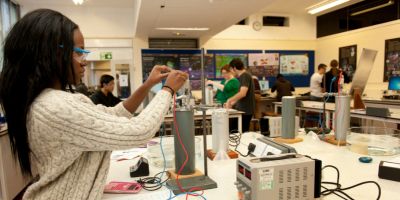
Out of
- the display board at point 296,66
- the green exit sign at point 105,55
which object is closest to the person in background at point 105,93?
→ the green exit sign at point 105,55

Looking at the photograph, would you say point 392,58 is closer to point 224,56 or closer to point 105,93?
point 224,56

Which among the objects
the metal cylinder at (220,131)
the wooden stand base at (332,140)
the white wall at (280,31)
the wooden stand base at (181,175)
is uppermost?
the white wall at (280,31)

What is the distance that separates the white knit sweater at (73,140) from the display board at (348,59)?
618 centimetres

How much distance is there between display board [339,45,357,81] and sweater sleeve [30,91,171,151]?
20.2ft

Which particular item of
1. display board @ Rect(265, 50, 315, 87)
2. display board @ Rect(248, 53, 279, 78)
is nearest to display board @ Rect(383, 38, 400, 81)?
display board @ Rect(265, 50, 315, 87)

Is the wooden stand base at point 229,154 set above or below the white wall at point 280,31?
below

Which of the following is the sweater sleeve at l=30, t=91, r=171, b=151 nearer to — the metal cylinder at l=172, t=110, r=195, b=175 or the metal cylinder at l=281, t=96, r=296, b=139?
the metal cylinder at l=172, t=110, r=195, b=175

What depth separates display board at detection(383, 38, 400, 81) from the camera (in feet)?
16.3

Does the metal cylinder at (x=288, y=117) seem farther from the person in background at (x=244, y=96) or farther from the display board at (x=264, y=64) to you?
the display board at (x=264, y=64)

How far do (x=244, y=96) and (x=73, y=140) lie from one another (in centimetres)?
301

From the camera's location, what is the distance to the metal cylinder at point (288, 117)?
1.72m

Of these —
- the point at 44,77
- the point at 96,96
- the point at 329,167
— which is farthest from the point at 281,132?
the point at 96,96

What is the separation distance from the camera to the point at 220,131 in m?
1.56

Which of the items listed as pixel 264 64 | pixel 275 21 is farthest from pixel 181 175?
pixel 275 21
